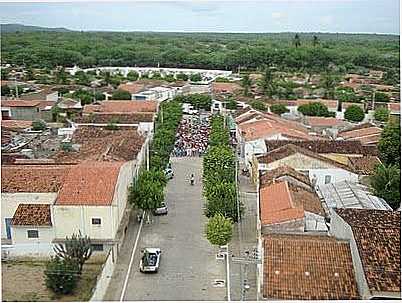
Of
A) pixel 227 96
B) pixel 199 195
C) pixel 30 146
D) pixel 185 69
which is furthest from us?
pixel 185 69

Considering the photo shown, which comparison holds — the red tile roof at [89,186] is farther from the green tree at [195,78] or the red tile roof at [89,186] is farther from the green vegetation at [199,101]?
the green tree at [195,78]

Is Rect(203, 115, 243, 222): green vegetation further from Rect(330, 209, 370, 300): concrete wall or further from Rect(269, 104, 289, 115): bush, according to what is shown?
Rect(269, 104, 289, 115): bush

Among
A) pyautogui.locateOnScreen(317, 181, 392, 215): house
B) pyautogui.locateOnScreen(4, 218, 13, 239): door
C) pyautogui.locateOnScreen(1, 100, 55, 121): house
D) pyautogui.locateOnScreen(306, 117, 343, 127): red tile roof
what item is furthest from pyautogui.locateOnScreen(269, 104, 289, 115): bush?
pyautogui.locateOnScreen(4, 218, 13, 239): door

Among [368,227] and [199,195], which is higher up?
[368,227]

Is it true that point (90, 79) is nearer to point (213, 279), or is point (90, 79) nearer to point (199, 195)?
point (199, 195)

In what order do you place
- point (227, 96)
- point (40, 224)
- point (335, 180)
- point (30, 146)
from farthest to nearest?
point (227, 96), point (30, 146), point (335, 180), point (40, 224)

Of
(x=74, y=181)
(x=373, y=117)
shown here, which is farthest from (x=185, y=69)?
(x=74, y=181)

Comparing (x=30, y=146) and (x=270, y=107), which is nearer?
(x=30, y=146)

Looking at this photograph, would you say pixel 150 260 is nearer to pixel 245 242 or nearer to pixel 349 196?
pixel 245 242
